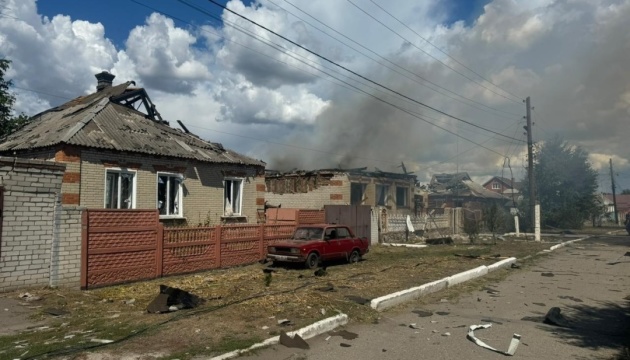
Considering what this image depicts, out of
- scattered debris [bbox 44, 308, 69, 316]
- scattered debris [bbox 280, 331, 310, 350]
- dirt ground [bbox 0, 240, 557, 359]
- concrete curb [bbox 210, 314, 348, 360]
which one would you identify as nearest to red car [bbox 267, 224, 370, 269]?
dirt ground [bbox 0, 240, 557, 359]

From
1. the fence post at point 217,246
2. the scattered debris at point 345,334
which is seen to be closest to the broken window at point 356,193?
the fence post at point 217,246

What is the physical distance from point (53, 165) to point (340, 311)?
7.14 meters

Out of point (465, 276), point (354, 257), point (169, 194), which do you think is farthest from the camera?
point (169, 194)

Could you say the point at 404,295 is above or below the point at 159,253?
below

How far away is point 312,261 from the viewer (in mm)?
13594

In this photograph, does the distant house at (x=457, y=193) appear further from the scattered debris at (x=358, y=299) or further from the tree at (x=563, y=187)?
the scattered debris at (x=358, y=299)

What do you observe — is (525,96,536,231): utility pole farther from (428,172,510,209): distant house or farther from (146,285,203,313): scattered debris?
(146,285,203,313): scattered debris

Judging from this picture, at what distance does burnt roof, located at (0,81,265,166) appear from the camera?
541 inches

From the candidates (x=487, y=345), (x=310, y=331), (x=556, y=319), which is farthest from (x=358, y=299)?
(x=556, y=319)

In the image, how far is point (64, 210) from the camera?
32.1 feet

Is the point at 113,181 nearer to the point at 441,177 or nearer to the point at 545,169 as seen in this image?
the point at 545,169

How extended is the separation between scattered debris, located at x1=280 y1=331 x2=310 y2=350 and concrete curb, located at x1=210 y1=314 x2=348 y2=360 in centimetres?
7

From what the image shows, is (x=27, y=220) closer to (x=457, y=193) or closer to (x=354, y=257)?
(x=354, y=257)

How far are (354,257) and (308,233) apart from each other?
6.72ft
